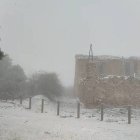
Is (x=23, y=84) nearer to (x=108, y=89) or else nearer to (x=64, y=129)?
(x=108, y=89)

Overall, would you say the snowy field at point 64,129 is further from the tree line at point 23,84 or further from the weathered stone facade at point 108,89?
the tree line at point 23,84

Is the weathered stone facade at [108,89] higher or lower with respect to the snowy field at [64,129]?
higher

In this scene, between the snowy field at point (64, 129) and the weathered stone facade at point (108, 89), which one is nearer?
the snowy field at point (64, 129)

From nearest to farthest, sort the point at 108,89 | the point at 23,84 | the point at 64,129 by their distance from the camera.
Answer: the point at 64,129
the point at 108,89
the point at 23,84

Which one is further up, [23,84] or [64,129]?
[23,84]

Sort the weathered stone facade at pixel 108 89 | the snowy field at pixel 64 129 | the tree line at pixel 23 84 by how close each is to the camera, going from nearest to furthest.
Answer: the snowy field at pixel 64 129, the weathered stone facade at pixel 108 89, the tree line at pixel 23 84

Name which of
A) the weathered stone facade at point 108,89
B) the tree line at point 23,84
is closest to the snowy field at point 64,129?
the weathered stone facade at point 108,89

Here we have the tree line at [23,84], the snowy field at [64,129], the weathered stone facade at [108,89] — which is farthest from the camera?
the tree line at [23,84]

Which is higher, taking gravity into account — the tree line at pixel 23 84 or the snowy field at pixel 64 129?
the tree line at pixel 23 84

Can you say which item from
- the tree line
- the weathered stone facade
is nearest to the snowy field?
the weathered stone facade

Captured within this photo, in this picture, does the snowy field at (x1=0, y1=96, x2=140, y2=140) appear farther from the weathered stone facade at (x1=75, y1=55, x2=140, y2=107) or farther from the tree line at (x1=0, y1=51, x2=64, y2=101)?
the tree line at (x1=0, y1=51, x2=64, y2=101)

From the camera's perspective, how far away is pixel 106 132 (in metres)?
19.8

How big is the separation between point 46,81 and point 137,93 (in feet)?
49.9

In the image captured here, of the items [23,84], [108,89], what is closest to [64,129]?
[108,89]
